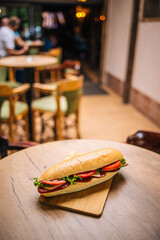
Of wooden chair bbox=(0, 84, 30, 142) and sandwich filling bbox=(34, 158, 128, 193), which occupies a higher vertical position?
sandwich filling bbox=(34, 158, 128, 193)

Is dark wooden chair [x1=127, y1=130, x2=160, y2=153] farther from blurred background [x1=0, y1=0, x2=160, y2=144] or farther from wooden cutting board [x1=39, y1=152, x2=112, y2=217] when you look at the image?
blurred background [x1=0, y1=0, x2=160, y2=144]

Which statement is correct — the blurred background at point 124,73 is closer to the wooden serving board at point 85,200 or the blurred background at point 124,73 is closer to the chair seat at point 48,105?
the chair seat at point 48,105

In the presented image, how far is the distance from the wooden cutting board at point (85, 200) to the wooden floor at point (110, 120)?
225 centimetres

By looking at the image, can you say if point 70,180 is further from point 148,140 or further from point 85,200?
point 148,140

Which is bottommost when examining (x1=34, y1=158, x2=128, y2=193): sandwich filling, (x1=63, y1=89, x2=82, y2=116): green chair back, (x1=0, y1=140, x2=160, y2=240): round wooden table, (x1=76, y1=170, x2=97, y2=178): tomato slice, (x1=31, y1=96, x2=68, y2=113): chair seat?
(x1=31, y1=96, x2=68, y2=113): chair seat

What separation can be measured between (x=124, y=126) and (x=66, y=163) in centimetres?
280

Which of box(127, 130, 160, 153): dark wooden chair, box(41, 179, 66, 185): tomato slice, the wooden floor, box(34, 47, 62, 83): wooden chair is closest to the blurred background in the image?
the wooden floor

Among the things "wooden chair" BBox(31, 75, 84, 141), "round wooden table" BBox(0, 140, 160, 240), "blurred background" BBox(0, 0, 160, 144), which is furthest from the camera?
"blurred background" BBox(0, 0, 160, 144)

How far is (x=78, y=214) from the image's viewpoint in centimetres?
82

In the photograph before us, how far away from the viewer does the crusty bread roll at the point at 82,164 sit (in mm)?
899

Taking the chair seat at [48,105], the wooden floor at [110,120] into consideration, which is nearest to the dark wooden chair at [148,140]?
the chair seat at [48,105]

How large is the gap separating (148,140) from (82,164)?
2.43 ft

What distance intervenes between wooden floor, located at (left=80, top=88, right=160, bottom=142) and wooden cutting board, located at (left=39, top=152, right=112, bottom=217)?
2248 mm

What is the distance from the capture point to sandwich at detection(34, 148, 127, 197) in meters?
0.88
